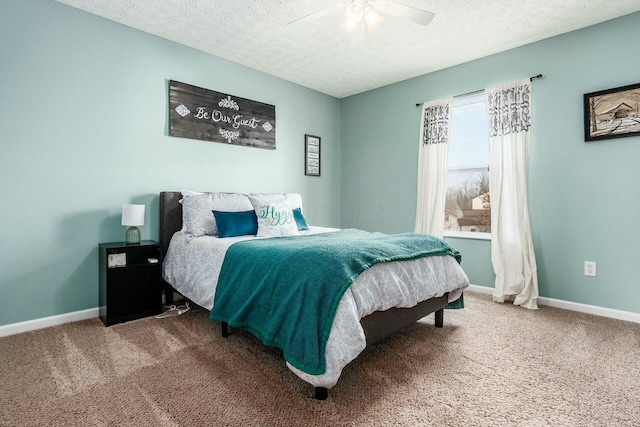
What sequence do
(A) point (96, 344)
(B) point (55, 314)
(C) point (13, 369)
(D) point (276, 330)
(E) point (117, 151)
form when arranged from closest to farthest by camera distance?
(D) point (276, 330) < (C) point (13, 369) < (A) point (96, 344) < (B) point (55, 314) < (E) point (117, 151)

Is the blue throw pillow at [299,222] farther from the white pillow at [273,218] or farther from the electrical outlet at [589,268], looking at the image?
the electrical outlet at [589,268]

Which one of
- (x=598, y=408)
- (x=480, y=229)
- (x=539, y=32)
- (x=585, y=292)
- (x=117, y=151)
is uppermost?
(x=539, y=32)

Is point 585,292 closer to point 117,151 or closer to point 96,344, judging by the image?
point 96,344

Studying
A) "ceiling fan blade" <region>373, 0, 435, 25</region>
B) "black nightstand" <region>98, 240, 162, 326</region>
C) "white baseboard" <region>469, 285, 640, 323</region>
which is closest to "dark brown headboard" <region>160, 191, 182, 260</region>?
"black nightstand" <region>98, 240, 162, 326</region>

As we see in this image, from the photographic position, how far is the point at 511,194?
3.30 metres

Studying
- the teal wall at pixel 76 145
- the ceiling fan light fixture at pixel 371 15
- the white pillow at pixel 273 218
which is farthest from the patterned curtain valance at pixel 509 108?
the teal wall at pixel 76 145

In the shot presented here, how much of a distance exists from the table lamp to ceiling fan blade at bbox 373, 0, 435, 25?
240 cm

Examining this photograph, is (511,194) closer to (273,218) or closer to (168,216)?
(273,218)

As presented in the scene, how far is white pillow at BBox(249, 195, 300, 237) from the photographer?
2982 mm

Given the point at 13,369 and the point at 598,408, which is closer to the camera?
the point at 598,408

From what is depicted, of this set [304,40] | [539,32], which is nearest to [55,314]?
[304,40]

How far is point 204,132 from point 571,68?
359cm

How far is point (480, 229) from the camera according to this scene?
379 cm

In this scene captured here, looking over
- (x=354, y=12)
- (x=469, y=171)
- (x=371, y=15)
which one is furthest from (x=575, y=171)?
(x=354, y=12)
